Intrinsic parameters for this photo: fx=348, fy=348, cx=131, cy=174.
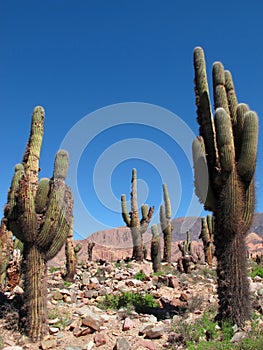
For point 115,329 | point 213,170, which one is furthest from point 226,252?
point 115,329

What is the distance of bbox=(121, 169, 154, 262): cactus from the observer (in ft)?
59.5

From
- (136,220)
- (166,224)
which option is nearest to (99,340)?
(136,220)

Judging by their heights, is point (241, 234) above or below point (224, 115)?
below

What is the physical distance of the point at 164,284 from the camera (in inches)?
439

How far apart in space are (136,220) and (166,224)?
2169mm

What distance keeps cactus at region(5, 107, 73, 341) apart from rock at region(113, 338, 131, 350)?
1575 mm

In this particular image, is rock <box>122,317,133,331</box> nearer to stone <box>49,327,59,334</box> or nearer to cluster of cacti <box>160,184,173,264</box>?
stone <box>49,327,59,334</box>

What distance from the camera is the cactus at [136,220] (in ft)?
59.5

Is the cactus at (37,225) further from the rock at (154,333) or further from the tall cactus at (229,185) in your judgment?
the tall cactus at (229,185)

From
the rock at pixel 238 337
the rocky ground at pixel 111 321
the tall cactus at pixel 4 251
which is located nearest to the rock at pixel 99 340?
the rocky ground at pixel 111 321

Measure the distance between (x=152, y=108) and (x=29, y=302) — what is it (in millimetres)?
9412

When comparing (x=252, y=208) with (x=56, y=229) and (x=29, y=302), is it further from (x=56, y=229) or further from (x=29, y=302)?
(x=29, y=302)

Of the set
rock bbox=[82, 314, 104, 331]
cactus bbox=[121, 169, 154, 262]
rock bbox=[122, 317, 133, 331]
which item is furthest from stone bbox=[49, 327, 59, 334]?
cactus bbox=[121, 169, 154, 262]

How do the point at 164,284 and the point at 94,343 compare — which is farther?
the point at 164,284
